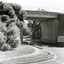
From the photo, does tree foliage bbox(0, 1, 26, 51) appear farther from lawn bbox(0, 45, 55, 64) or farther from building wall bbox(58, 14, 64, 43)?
building wall bbox(58, 14, 64, 43)

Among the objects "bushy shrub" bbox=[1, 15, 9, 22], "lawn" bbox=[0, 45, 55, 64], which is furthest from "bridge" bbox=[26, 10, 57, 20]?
"lawn" bbox=[0, 45, 55, 64]

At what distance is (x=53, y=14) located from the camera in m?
35.1

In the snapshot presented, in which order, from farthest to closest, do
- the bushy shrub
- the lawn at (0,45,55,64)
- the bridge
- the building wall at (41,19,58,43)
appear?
the building wall at (41,19,58,43) → the bridge → the bushy shrub → the lawn at (0,45,55,64)

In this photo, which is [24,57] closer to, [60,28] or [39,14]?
[39,14]

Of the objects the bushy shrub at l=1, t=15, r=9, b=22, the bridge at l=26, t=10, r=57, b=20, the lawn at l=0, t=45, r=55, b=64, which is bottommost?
the lawn at l=0, t=45, r=55, b=64

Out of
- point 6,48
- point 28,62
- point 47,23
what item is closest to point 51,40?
point 47,23

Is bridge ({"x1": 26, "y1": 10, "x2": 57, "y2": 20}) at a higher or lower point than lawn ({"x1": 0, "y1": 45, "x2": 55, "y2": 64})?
higher

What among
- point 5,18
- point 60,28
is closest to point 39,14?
point 60,28

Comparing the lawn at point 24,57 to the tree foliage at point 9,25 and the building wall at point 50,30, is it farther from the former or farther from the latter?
the building wall at point 50,30

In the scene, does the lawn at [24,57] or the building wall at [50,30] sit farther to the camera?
the building wall at [50,30]

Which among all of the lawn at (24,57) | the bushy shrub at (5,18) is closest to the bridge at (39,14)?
the bushy shrub at (5,18)

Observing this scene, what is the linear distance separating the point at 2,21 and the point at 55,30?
1617cm

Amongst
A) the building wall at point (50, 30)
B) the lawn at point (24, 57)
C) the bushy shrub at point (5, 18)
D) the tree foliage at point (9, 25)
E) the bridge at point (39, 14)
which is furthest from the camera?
the building wall at point (50, 30)

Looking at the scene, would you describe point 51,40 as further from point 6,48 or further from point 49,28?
point 6,48
